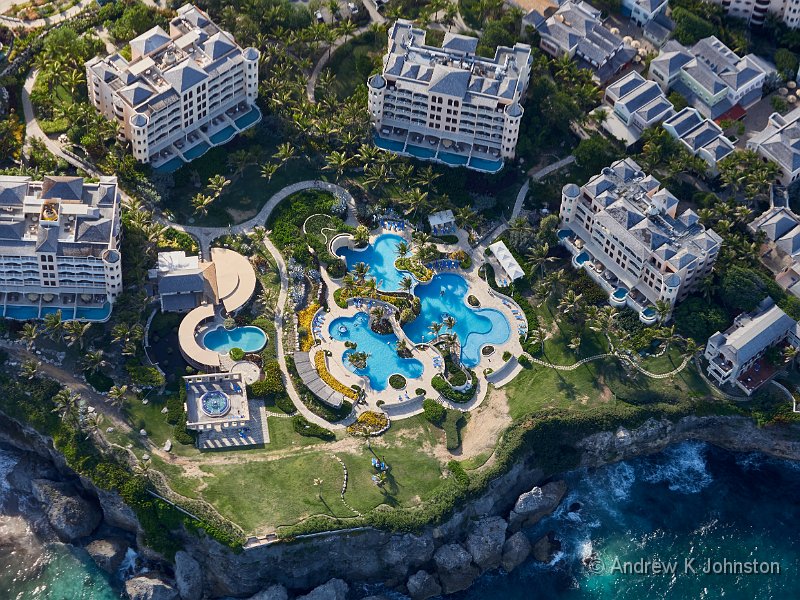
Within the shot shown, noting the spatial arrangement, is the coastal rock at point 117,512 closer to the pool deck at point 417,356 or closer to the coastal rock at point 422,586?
the pool deck at point 417,356

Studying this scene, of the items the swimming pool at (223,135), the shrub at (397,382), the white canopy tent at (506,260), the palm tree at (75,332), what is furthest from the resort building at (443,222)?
the palm tree at (75,332)

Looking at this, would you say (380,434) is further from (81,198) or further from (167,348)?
(81,198)

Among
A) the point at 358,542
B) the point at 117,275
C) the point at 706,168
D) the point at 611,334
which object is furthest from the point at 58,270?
the point at 706,168

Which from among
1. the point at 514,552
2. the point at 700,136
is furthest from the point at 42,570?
the point at 700,136

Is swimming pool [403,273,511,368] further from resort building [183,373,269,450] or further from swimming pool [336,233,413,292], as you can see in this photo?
resort building [183,373,269,450]

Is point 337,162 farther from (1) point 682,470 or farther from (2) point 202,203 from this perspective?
(1) point 682,470
